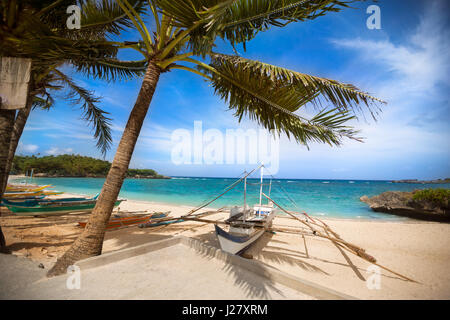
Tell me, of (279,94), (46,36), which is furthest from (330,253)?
(46,36)

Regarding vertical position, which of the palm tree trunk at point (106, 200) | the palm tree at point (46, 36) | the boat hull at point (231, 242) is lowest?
the boat hull at point (231, 242)

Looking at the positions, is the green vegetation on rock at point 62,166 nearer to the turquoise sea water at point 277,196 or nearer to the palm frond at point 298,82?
the turquoise sea water at point 277,196

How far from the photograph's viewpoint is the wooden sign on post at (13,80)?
292 centimetres

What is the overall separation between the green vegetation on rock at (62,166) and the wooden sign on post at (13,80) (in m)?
71.4

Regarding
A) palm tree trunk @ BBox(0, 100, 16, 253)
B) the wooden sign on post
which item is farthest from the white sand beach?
the wooden sign on post

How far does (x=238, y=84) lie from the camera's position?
3.54 meters

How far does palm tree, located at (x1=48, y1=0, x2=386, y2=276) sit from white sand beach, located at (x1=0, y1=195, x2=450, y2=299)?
5.04ft

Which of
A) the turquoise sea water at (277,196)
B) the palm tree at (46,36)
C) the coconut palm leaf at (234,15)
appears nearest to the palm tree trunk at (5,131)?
the palm tree at (46,36)

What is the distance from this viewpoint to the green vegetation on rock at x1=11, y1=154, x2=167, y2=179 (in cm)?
5934

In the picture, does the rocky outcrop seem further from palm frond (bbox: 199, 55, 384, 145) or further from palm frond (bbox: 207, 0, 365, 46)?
palm frond (bbox: 207, 0, 365, 46)

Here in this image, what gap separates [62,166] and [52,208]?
2916 inches

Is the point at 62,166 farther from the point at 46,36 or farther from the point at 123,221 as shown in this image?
the point at 46,36

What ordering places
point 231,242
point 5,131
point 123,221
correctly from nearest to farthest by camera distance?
point 5,131 → point 231,242 → point 123,221
